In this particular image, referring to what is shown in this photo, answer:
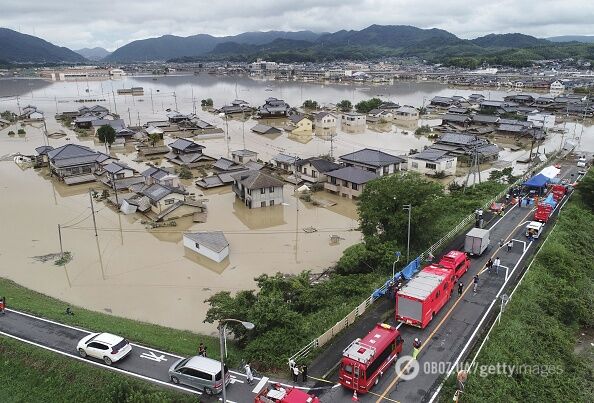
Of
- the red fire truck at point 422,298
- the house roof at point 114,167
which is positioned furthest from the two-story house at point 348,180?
the house roof at point 114,167

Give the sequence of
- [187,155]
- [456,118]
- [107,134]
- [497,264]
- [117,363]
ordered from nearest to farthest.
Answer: [117,363], [497,264], [187,155], [107,134], [456,118]

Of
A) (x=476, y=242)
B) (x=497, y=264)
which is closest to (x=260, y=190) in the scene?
(x=476, y=242)

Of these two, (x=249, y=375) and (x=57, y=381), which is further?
(x=57, y=381)

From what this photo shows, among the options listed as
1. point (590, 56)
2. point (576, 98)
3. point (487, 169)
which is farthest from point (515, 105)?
point (590, 56)

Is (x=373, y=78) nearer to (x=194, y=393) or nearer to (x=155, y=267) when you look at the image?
(x=155, y=267)

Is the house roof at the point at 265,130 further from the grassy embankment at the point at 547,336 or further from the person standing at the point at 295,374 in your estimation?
the person standing at the point at 295,374

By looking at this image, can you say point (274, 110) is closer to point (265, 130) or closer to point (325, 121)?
point (265, 130)

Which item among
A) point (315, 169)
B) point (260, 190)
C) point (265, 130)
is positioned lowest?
point (260, 190)
